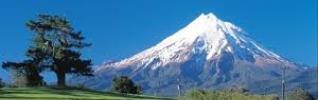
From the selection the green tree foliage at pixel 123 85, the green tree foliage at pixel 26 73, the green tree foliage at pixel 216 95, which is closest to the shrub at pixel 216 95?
the green tree foliage at pixel 216 95

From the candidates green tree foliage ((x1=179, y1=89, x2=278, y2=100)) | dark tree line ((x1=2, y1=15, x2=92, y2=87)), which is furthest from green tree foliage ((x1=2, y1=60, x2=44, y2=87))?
green tree foliage ((x1=179, y1=89, x2=278, y2=100))

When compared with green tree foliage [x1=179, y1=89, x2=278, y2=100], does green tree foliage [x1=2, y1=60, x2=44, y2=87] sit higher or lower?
higher

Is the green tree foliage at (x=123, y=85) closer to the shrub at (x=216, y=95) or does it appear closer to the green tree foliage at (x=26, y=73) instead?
the green tree foliage at (x=26, y=73)

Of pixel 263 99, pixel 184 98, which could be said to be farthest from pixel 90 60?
pixel 263 99

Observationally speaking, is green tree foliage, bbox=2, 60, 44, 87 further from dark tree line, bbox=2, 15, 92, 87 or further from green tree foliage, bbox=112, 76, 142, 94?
green tree foliage, bbox=112, 76, 142, 94

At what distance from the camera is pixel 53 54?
12812cm

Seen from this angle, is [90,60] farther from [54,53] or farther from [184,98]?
[184,98]

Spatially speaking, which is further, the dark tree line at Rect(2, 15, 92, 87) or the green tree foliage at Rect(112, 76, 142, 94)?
the green tree foliage at Rect(112, 76, 142, 94)

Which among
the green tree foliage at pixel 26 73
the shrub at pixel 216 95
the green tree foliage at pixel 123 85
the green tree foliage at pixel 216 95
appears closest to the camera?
the green tree foliage at pixel 216 95

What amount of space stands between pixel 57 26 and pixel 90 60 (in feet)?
22.5

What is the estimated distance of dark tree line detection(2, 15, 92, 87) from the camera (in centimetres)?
12825

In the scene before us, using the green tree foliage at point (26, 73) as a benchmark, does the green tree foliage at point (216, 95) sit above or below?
below

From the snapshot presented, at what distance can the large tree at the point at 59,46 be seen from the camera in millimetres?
128000

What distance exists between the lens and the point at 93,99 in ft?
287
